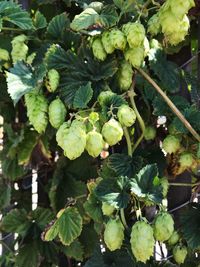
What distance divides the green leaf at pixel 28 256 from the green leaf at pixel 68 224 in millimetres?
299

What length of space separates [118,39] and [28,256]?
0.67 m

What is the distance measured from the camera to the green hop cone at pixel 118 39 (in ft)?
2.99

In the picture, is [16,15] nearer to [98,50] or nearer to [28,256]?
[98,50]

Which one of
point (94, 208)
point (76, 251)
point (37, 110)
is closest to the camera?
point (37, 110)

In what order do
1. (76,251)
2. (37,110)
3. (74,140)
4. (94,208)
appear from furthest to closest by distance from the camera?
(76,251) → (94,208) → (37,110) → (74,140)

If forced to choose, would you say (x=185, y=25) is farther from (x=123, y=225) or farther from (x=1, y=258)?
(x=1, y=258)

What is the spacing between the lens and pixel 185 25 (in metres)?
0.94

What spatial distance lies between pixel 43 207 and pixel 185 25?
0.72 meters

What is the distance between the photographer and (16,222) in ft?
4.55

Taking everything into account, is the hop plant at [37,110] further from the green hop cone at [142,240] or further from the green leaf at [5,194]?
the green leaf at [5,194]

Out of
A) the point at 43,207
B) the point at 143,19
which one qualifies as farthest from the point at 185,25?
the point at 43,207

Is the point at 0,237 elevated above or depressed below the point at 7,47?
below

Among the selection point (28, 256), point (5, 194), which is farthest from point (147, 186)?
point (5, 194)

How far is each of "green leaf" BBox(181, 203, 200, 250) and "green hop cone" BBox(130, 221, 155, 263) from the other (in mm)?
177
